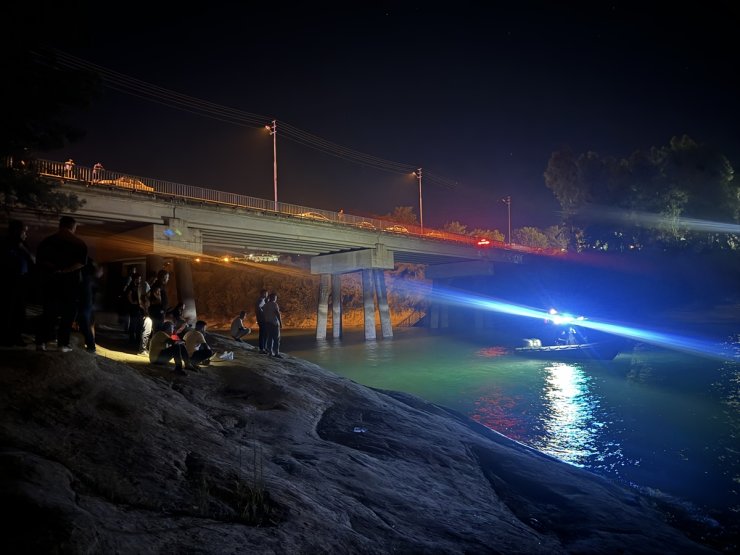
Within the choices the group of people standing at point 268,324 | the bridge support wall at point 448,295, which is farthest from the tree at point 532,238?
the group of people standing at point 268,324

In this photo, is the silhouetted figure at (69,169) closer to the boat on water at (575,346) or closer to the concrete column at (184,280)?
the concrete column at (184,280)

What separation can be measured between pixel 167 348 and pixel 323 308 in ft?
122

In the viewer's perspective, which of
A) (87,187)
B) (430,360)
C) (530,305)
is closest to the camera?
(87,187)

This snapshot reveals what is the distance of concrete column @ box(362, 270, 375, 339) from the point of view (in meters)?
44.3

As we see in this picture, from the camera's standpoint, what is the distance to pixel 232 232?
1319 inches

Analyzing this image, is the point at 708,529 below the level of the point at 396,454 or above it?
below

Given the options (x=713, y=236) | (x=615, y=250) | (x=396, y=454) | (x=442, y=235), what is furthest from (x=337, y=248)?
(x=396, y=454)

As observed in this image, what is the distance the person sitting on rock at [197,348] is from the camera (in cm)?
978

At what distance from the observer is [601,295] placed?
171ft

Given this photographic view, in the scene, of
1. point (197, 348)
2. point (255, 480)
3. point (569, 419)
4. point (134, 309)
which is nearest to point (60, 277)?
point (197, 348)

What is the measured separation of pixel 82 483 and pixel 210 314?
180ft

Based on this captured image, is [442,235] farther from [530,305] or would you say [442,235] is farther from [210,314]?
[210,314]

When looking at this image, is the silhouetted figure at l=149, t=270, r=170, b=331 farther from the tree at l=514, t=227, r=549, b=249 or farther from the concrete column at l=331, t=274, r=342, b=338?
the tree at l=514, t=227, r=549, b=249

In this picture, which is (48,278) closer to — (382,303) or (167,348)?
(167,348)
